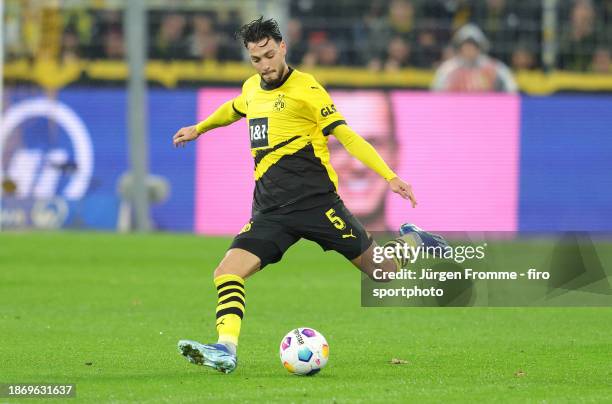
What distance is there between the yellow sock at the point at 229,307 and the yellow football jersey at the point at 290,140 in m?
0.59

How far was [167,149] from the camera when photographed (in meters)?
19.5

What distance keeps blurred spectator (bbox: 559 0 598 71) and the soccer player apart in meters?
13.1

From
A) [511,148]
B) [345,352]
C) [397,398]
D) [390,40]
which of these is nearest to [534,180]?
[511,148]

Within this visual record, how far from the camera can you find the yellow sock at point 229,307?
792 cm

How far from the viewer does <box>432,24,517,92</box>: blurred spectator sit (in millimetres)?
20172

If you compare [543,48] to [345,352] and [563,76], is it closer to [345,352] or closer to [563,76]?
[563,76]

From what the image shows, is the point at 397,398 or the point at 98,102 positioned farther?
the point at 98,102

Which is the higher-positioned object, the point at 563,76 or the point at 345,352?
the point at 563,76

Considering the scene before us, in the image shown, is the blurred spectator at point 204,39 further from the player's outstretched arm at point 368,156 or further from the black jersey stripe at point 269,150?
the player's outstretched arm at point 368,156

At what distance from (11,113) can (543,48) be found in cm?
796

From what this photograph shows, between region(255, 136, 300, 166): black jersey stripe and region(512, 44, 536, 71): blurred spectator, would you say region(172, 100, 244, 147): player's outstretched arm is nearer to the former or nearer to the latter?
region(255, 136, 300, 166): black jersey stripe

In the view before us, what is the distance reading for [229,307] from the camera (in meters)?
8.00

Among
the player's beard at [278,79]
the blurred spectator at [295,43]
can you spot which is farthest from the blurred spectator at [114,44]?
the player's beard at [278,79]

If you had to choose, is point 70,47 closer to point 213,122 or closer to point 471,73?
point 471,73
